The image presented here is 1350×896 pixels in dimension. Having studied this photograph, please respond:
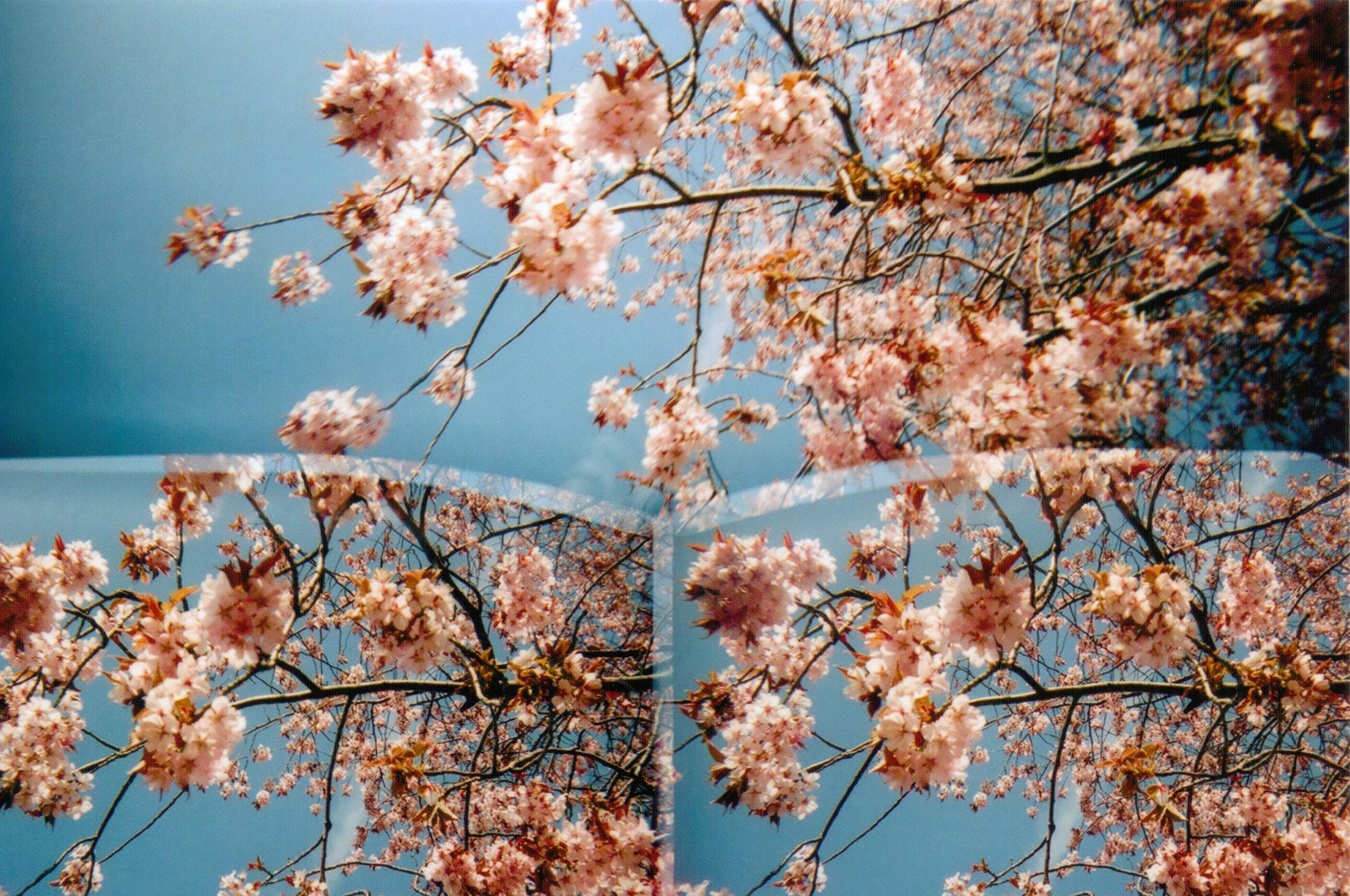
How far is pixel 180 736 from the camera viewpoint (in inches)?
51.6

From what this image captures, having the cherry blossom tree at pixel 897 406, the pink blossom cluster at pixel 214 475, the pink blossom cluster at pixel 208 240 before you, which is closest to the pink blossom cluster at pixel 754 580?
the cherry blossom tree at pixel 897 406

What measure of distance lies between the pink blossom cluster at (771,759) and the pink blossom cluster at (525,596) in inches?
16.7

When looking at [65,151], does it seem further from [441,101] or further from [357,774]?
[357,774]

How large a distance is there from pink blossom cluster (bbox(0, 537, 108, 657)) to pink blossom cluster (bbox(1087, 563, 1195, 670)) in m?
1.53

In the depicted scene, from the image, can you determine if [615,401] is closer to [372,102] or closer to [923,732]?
[372,102]

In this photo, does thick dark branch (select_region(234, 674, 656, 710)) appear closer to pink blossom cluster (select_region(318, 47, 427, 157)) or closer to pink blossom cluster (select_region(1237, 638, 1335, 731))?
pink blossom cluster (select_region(318, 47, 427, 157))

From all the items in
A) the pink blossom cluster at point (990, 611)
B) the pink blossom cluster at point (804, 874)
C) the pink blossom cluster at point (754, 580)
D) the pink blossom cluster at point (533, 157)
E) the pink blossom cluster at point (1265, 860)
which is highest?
the pink blossom cluster at point (533, 157)

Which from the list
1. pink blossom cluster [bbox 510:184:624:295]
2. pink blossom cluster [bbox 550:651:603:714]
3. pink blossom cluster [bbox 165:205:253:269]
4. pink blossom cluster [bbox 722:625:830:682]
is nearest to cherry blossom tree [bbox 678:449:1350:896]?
pink blossom cluster [bbox 722:625:830:682]

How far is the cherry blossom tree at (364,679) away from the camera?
131 cm

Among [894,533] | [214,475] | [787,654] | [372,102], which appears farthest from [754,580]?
[372,102]

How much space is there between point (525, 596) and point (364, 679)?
0.33 metres

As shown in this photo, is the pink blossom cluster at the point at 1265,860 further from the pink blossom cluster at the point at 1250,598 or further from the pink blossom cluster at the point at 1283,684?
the pink blossom cluster at the point at 1250,598

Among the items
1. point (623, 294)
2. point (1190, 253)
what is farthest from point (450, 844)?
point (1190, 253)

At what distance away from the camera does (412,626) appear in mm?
1537
